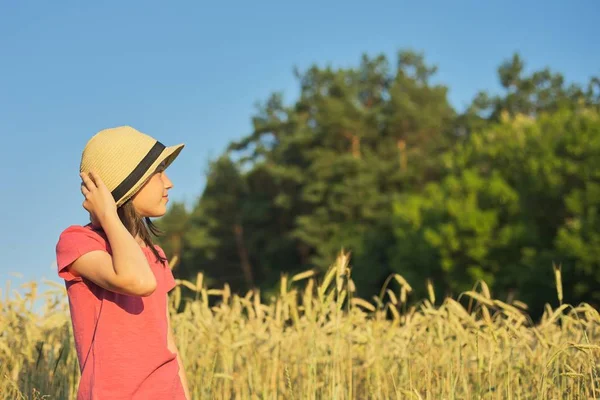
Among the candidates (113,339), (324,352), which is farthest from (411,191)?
(113,339)

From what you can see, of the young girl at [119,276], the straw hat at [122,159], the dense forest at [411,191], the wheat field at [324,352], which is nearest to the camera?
the young girl at [119,276]

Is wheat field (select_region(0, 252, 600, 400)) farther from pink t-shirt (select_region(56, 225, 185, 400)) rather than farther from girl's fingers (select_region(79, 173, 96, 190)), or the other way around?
girl's fingers (select_region(79, 173, 96, 190))

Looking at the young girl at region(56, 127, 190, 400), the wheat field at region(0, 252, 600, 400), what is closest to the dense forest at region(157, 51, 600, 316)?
the wheat field at region(0, 252, 600, 400)

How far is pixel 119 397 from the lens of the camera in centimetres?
240

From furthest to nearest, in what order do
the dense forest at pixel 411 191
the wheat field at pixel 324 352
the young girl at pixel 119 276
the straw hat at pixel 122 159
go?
1. the dense forest at pixel 411 191
2. the wheat field at pixel 324 352
3. the straw hat at pixel 122 159
4. the young girl at pixel 119 276

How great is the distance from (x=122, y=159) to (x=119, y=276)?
40cm

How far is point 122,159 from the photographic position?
253cm

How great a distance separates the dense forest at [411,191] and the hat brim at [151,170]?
23.1 metres

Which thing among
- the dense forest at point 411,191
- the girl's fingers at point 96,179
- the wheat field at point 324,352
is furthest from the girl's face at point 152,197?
the dense forest at point 411,191

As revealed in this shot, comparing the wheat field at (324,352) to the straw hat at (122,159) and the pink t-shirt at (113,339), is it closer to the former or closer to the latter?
the pink t-shirt at (113,339)

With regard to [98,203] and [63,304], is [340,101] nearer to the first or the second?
[63,304]

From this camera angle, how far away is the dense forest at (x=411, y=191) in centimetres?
2683

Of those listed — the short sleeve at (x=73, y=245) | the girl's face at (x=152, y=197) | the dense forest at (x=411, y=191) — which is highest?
the dense forest at (x=411, y=191)

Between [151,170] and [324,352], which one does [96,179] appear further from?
[324,352]
